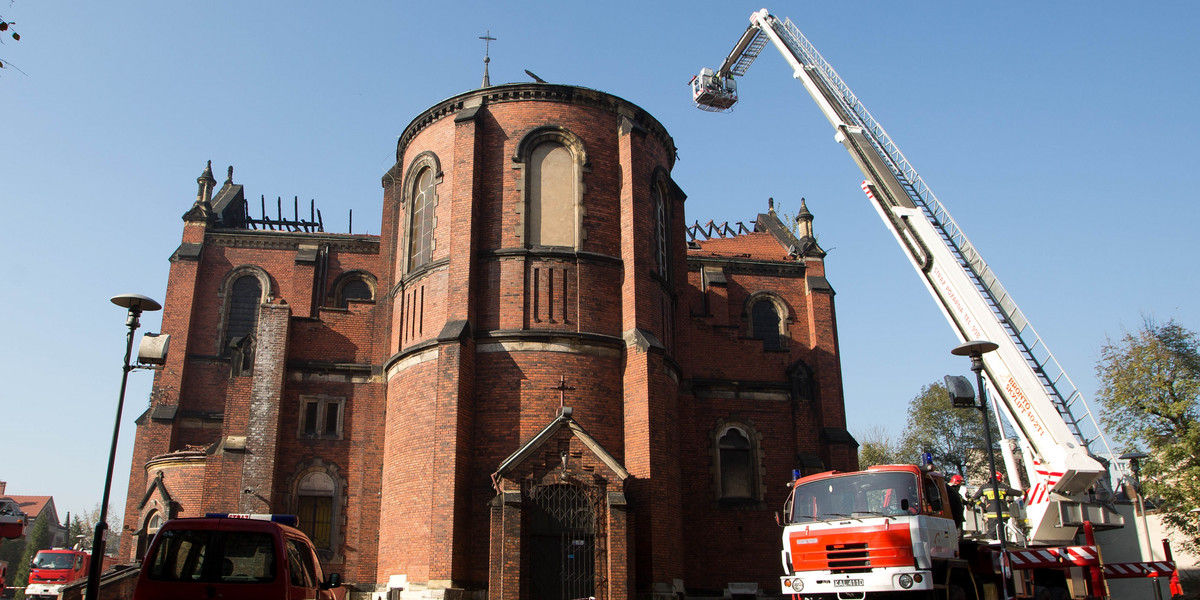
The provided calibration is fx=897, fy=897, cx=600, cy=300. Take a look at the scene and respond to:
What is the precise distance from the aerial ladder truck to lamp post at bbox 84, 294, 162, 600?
1032 cm

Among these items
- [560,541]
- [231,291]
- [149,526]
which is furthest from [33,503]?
[560,541]

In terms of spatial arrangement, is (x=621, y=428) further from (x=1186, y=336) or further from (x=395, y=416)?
(x=1186, y=336)

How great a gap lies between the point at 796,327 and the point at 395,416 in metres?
15.8

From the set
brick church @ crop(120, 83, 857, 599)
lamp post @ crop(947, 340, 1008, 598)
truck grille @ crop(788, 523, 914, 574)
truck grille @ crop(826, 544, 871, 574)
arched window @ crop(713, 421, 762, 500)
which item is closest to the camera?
truck grille @ crop(788, 523, 914, 574)

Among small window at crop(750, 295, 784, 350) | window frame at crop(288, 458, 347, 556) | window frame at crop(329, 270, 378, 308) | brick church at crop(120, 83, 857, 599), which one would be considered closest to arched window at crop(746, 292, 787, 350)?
small window at crop(750, 295, 784, 350)

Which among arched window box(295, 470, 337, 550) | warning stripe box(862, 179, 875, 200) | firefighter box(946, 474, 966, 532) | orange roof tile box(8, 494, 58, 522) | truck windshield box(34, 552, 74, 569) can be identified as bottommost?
truck windshield box(34, 552, 74, 569)

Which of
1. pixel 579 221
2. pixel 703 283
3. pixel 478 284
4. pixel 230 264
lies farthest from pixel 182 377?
pixel 703 283

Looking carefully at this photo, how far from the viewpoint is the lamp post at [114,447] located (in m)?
12.9

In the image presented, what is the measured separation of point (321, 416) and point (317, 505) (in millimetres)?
2403

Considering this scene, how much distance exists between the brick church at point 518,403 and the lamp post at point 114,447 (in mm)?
7484

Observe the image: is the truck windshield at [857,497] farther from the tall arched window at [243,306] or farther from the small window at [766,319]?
the tall arched window at [243,306]

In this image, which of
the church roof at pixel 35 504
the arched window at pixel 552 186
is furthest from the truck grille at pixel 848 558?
the church roof at pixel 35 504

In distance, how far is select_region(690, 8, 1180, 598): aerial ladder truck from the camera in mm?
13438

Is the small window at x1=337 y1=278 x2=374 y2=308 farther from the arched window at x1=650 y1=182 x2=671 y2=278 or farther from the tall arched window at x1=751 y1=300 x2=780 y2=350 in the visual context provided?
the tall arched window at x1=751 y1=300 x2=780 y2=350
